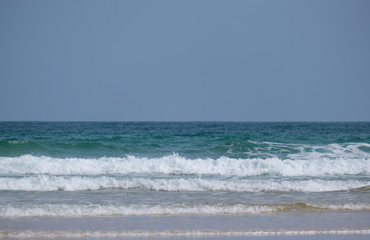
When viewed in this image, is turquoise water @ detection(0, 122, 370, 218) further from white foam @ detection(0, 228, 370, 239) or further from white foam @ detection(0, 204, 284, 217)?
white foam @ detection(0, 228, 370, 239)

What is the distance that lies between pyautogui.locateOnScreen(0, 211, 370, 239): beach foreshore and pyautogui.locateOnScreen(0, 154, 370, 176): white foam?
632 centimetres

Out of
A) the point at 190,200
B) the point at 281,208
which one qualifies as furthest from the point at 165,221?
the point at 281,208

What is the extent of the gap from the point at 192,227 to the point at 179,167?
7666mm

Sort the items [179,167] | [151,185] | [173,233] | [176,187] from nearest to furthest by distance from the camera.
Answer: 1. [173,233]
2. [176,187]
3. [151,185]
4. [179,167]

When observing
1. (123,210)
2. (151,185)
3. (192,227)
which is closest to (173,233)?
(192,227)

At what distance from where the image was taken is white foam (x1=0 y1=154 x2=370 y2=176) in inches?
592

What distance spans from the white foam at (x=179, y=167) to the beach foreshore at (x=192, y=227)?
6319 millimetres

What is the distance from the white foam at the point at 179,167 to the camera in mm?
15039

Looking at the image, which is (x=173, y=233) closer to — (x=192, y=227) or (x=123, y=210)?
(x=192, y=227)

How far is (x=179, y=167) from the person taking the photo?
15.6m

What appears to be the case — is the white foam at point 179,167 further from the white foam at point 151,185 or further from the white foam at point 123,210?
the white foam at point 123,210

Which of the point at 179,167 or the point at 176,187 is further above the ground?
the point at 179,167

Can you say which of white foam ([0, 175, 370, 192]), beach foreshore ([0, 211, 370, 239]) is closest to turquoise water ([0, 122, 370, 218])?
white foam ([0, 175, 370, 192])

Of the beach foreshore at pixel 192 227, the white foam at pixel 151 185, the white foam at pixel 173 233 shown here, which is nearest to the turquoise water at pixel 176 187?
the white foam at pixel 151 185
